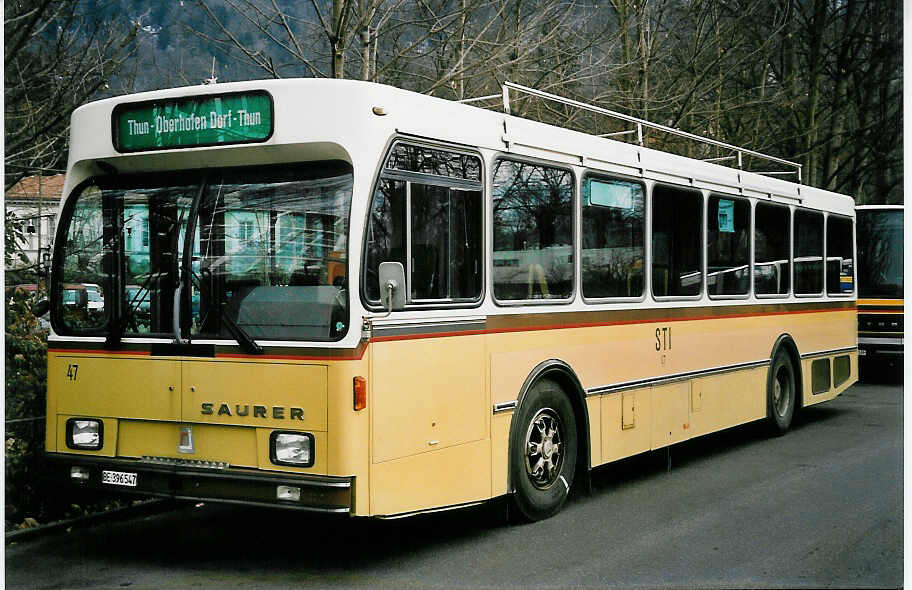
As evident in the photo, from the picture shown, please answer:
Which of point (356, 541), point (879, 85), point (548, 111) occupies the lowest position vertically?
point (356, 541)

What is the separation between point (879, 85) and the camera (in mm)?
25500

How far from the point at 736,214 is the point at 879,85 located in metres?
16.1

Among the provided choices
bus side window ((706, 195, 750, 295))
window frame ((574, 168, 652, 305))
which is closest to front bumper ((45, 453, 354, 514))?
window frame ((574, 168, 652, 305))

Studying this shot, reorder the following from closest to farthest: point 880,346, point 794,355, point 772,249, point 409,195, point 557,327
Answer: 1. point 409,195
2. point 557,327
3. point 772,249
4. point 794,355
5. point 880,346

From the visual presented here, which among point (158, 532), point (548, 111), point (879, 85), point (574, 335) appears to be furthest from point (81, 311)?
point (879, 85)

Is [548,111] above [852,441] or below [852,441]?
above

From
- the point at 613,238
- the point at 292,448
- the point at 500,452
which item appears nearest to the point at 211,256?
the point at 292,448

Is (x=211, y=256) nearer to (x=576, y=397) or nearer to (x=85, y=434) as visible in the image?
(x=85, y=434)

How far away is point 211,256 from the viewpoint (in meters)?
6.79

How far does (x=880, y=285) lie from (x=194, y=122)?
53.0 feet

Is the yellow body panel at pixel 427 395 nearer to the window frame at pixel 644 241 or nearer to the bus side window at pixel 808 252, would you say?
the window frame at pixel 644 241

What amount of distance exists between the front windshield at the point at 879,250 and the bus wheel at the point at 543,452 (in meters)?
13.5

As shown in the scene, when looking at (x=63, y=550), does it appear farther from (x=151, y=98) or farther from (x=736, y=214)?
(x=736, y=214)

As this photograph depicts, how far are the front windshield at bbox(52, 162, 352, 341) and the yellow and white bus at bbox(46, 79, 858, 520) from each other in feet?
0.04
